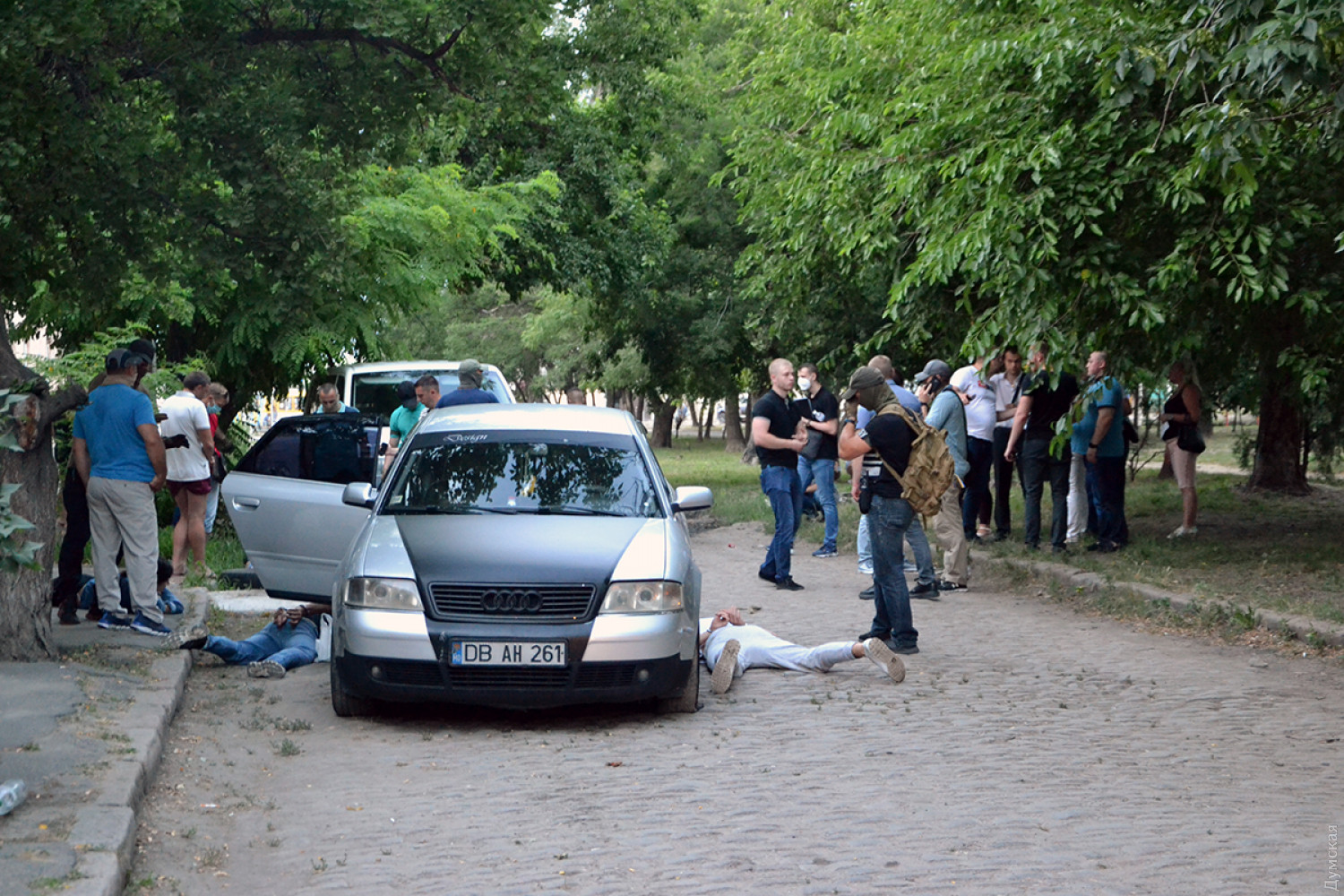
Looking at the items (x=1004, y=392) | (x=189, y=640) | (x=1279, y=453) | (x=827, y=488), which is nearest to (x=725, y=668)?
(x=189, y=640)

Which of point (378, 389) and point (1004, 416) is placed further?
point (378, 389)

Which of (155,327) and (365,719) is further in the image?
(155,327)

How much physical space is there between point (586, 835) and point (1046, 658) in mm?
5081

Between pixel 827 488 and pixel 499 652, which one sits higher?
pixel 827 488

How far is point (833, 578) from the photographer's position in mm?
14461

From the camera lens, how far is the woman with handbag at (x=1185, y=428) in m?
15.4

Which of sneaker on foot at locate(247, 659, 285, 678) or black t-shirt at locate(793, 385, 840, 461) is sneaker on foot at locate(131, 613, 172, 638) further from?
black t-shirt at locate(793, 385, 840, 461)

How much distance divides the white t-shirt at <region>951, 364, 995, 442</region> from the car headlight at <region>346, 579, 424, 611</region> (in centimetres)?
896

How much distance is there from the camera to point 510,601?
7711mm

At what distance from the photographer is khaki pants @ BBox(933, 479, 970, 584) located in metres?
13.3

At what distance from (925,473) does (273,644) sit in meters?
4.46

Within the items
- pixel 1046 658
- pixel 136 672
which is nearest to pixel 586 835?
pixel 136 672

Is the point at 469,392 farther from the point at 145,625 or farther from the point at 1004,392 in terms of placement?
the point at 1004,392

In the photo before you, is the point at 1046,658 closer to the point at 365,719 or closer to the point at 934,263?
the point at 934,263
